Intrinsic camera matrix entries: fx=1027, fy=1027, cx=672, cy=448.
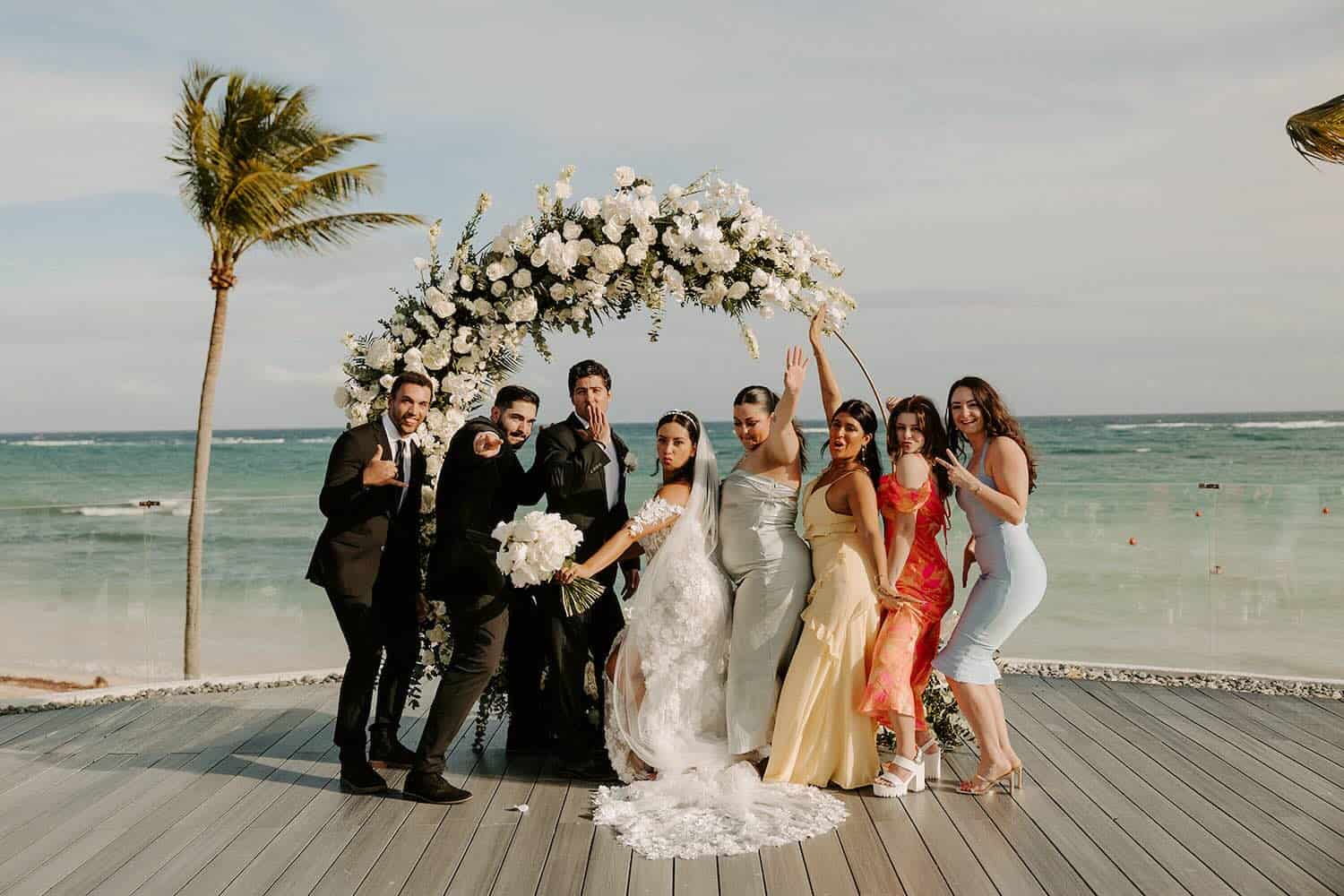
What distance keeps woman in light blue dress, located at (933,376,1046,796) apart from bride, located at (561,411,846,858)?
0.69 meters

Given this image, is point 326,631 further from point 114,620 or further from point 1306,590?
point 1306,590

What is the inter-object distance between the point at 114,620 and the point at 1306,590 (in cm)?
818

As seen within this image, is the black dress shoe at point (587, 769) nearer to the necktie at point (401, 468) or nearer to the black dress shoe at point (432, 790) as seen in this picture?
the black dress shoe at point (432, 790)

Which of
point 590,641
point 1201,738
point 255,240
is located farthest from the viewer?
point 255,240

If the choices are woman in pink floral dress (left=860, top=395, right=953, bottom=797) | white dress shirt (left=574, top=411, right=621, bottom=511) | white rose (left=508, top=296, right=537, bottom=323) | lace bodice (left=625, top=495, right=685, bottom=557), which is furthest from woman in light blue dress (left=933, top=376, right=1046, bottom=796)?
white rose (left=508, top=296, right=537, bottom=323)

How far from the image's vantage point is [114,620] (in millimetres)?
7098

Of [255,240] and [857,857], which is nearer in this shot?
[857,857]

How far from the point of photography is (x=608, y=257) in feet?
15.5

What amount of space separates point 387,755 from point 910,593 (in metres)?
2.45

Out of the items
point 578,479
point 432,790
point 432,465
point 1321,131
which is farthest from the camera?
point 1321,131

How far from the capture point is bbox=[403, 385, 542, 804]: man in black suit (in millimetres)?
4164

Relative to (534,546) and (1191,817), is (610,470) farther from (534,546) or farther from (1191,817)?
(1191,817)

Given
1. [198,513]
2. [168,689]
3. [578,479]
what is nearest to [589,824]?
[578,479]

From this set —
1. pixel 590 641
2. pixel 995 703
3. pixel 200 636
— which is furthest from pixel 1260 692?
pixel 200 636
